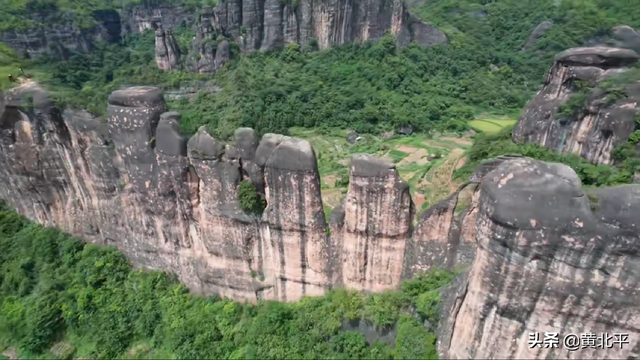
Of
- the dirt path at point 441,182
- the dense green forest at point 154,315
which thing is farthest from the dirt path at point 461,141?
the dense green forest at point 154,315

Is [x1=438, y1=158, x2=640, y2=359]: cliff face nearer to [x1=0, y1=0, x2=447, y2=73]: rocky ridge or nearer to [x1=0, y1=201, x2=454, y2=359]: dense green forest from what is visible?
[x1=0, y1=201, x2=454, y2=359]: dense green forest

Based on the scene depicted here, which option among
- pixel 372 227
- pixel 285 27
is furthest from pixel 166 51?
pixel 372 227

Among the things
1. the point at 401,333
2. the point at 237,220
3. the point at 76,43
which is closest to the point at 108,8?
the point at 76,43

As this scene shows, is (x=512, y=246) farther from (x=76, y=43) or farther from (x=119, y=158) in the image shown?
(x=76, y=43)

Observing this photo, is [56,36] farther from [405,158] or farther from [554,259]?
[554,259]

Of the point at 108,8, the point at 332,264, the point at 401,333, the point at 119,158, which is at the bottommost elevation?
the point at 401,333

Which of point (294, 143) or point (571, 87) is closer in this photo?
point (294, 143)

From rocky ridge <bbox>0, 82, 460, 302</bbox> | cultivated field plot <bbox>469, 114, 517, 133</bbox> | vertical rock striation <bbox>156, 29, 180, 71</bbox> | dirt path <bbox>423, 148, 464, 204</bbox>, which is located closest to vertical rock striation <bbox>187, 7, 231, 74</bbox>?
vertical rock striation <bbox>156, 29, 180, 71</bbox>

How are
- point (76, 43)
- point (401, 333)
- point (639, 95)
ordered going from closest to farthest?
point (401, 333) → point (639, 95) → point (76, 43)
